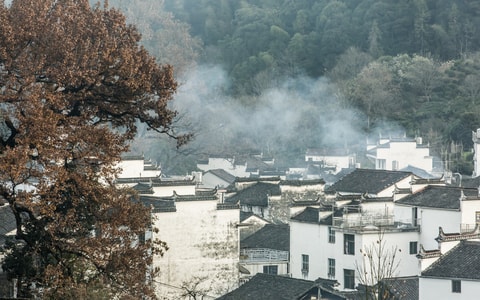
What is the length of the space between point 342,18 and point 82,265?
69768mm

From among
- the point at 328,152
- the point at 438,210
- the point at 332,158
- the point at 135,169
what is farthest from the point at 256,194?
the point at 328,152

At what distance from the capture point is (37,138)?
55.0 feet

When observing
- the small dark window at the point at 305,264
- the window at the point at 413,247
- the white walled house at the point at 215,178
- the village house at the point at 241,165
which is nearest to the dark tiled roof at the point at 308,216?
the small dark window at the point at 305,264

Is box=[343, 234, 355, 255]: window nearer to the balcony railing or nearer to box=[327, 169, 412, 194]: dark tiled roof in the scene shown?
the balcony railing

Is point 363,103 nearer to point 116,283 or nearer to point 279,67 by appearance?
point 279,67

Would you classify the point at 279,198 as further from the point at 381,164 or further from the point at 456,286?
the point at 381,164

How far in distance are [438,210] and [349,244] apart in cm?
271

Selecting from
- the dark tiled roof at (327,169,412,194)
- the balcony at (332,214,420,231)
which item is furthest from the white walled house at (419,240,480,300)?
the dark tiled roof at (327,169,412,194)

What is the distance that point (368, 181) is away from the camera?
131ft

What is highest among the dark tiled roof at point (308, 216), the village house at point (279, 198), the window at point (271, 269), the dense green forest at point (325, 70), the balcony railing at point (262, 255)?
the dense green forest at point (325, 70)

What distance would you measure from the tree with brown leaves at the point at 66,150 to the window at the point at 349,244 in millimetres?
14694

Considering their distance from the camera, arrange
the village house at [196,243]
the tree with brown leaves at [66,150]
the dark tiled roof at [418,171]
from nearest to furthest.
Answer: the tree with brown leaves at [66,150], the village house at [196,243], the dark tiled roof at [418,171]

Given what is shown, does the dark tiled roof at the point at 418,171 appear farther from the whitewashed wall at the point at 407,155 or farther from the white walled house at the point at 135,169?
the white walled house at the point at 135,169

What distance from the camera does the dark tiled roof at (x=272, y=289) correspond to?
26266mm
